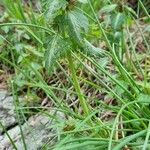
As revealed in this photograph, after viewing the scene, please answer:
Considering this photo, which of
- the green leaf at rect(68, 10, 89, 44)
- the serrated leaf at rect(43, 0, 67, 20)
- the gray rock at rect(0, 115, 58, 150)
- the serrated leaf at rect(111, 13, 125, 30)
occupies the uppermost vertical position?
the serrated leaf at rect(43, 0, 67, 20)

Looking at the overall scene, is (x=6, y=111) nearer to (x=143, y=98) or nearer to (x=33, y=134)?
(x=33, y=134)

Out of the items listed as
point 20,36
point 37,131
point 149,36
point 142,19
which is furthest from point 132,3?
point 37,131

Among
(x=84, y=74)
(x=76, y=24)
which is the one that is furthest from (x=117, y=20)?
(x=76, y=24)

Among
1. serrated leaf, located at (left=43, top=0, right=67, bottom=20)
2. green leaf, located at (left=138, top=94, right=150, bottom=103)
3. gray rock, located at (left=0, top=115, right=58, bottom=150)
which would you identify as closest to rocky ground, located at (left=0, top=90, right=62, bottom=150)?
gray rock, located at (left=0, top=115, right=58, bottom=150)

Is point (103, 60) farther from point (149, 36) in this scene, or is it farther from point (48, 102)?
point (149, 36)

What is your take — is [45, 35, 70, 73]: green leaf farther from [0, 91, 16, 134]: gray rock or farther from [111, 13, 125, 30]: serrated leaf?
[0, 91, 16, 134]: gray rock

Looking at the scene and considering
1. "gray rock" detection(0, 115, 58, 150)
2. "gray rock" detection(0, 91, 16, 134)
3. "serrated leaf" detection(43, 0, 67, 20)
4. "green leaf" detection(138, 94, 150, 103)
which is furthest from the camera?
"gray rock" detection(0, 91, 16, 134)
